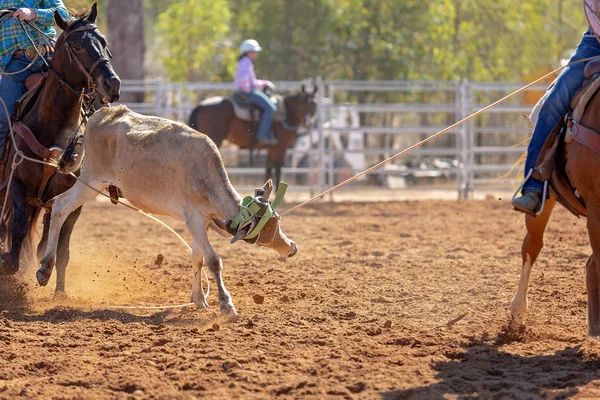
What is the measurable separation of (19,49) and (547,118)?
4.24 m

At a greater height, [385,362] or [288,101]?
[288,101]

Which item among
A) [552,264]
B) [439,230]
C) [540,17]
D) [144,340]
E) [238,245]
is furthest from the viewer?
[540,17]

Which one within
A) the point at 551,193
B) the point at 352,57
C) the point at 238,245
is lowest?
the point at 238,245

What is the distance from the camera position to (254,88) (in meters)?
15.9

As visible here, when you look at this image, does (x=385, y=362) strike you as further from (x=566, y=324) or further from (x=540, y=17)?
(x=540, y=17)

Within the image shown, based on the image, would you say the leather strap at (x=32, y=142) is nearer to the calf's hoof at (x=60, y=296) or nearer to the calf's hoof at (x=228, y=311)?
the calf's hoof at (x=60, y=296)

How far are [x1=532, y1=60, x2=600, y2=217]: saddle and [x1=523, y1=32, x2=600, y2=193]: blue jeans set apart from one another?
1.5 inches

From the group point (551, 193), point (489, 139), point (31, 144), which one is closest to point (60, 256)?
point (31, 144)

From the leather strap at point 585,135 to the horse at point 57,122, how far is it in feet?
10.7

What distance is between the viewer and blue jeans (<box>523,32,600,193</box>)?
557 cm

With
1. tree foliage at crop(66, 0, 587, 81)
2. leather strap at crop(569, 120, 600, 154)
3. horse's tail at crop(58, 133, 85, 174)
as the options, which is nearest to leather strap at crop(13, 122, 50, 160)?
horse's tail at crop(58, 133, 85, 174)

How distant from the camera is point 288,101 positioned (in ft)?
54.5

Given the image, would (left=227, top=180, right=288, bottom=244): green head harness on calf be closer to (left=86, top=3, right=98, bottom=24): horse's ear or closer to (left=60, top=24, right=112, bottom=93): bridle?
(left=60, top=24, right=112, bottom=93): bridle

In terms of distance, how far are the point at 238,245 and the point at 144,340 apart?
5221 mm
